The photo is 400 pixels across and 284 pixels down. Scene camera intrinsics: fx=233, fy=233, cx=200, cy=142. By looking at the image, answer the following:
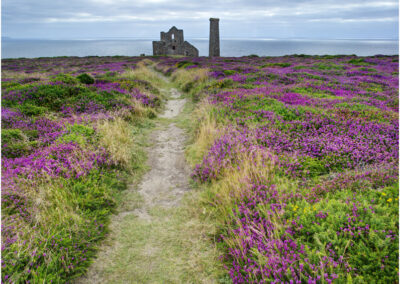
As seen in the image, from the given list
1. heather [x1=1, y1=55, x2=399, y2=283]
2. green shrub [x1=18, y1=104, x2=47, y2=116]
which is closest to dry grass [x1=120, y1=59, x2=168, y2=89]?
green shrub [x1=18, y1=104, x2=47, y2=116]

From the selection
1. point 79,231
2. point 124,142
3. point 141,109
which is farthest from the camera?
point 141,109

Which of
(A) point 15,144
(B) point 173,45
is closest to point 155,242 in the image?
(A) point 15,144

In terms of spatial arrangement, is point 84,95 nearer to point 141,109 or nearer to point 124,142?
point 141,109

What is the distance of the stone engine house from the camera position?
67.0m

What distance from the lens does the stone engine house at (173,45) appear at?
220 ft

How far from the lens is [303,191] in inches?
179

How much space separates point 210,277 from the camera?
3.81 meters

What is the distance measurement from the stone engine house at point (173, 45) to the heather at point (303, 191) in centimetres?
6262

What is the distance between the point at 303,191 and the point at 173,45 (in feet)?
234

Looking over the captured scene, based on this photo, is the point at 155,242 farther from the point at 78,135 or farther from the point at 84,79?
the point at 84,79

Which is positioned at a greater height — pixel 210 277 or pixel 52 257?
pixel 52 257

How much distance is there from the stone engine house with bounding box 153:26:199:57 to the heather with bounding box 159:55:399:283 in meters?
62.6

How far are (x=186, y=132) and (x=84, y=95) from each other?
6.33 metres

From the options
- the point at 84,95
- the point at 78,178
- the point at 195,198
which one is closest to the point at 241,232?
the point at 195,198
